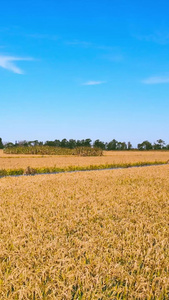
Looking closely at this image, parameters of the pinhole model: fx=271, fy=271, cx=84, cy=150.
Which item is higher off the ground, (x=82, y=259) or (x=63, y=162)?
(x=63, y=162)

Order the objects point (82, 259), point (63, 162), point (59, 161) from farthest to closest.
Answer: point (59, 161), point (63, 162), point (82, 259)

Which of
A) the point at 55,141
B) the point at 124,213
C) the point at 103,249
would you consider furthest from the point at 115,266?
the point at 55,141

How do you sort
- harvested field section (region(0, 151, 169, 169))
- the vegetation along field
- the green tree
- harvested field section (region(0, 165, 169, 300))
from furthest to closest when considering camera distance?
the green tree
harvested field section (region(0, 151, 169, 169))
the vegetation along field
harvested field section (region(0, 165, 169, 300))

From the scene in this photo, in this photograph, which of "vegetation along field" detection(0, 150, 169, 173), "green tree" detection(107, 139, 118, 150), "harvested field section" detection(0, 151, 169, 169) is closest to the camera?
"vegetation along field" detection(0, 150, 169, 173)

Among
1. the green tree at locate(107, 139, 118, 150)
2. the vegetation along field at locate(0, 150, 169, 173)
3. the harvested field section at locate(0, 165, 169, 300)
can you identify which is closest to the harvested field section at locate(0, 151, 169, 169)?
the vegetation along field at locate(0, 150, 169, 173)

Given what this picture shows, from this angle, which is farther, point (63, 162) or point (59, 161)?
point (59, 161)

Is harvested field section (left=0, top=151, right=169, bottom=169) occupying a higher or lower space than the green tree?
lower

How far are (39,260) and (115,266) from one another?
118cm

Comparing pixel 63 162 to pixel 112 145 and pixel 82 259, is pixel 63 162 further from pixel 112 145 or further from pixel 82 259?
pixel 112 145

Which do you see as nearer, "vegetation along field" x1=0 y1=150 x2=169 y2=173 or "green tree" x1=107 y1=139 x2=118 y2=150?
"vegetation along field" x1=0 y1=150 x2=169 y2=173

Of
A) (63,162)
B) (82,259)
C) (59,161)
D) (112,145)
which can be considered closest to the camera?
(82,259)

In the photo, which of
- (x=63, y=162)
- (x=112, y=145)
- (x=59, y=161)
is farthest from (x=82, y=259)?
(x=112, y=145)

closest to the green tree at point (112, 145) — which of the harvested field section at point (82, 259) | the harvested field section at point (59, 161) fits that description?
the harvested field section at point (59, 161)

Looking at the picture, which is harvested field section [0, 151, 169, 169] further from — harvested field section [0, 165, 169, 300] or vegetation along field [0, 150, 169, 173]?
harvested field section [0, 165, 169, 300]
